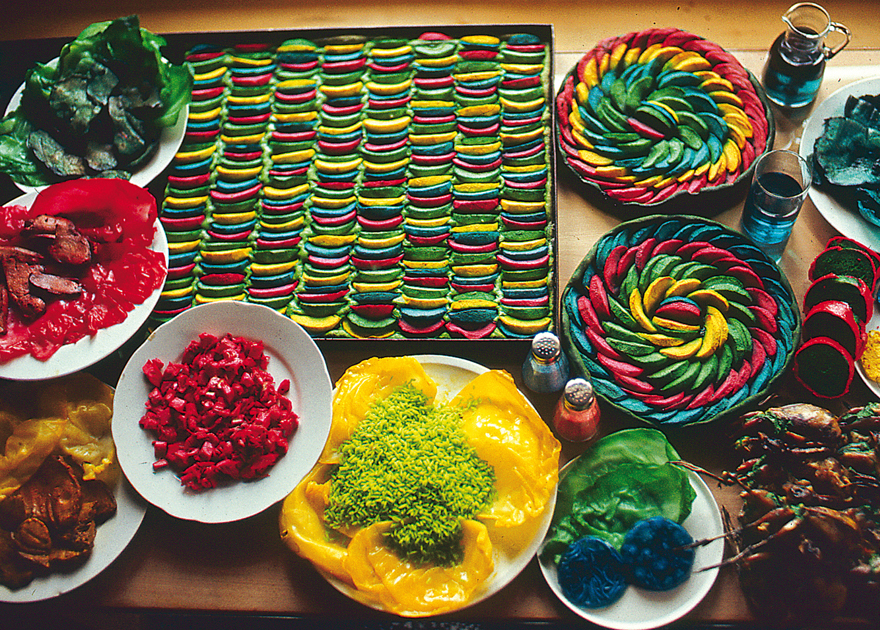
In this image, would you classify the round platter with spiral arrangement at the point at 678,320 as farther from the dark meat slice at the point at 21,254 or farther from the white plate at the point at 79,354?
the dark meat slice at the point at 21,254

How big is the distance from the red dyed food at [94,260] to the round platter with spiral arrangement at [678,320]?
3.68 feet

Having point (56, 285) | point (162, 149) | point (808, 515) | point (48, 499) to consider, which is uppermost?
point (162, 149)

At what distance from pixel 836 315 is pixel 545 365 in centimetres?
75

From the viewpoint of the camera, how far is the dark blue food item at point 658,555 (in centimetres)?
155

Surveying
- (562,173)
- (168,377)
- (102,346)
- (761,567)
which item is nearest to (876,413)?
(761,567)

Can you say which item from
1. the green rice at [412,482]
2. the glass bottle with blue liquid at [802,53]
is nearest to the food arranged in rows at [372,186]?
the green rice at [412,482]

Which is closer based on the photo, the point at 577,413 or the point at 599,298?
the point at 577,413

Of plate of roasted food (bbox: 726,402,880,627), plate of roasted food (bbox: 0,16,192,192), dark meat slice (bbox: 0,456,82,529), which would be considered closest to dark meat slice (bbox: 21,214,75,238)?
plate of roasted food (bbox: 0,16,192,192)

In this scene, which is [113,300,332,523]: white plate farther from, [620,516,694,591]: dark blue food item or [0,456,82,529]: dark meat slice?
[620,516,694,591]: dark blue food item

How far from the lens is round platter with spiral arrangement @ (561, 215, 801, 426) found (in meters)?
1.73

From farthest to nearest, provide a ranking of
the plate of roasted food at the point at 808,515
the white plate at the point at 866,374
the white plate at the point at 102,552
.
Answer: the white plate at the point at 866,374
the white plate at the point at 102,552
the plate of roasted food at the point at 808,515

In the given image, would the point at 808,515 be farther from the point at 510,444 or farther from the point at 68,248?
the point at 68,248

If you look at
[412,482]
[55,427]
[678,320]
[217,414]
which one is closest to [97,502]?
[55,427]

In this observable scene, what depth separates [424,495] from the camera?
156 centimetres
